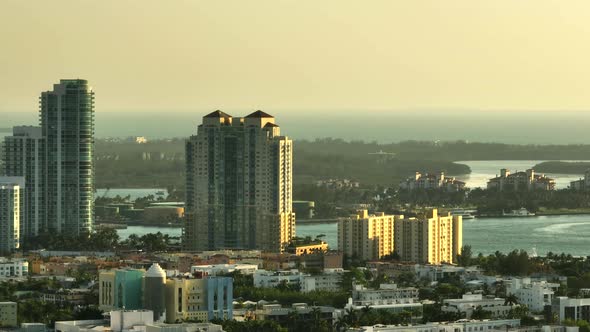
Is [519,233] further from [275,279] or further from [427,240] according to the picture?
[275,279]

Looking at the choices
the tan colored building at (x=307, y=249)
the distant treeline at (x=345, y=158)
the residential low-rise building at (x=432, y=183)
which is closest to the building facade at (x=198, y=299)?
the tan colored building at (x=307, y=249)

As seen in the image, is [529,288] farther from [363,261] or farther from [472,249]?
[472,249]

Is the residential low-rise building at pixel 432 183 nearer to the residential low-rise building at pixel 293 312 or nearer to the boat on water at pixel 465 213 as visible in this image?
the boat on water at pixel 465 213

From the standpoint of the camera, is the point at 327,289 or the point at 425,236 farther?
the point at 425,236

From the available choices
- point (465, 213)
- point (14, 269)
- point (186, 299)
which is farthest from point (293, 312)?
point (465, 213)

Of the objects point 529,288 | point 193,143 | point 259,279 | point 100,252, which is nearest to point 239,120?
point 193,143
